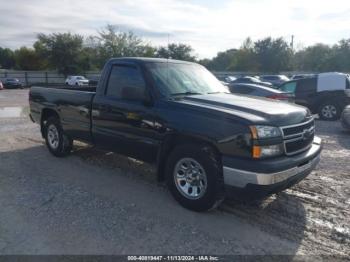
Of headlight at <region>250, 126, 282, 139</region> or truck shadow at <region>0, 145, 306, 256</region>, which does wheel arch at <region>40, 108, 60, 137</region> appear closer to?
truck shadow at <region>0, 145, 306, 256</region>

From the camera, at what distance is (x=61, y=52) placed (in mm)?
43688

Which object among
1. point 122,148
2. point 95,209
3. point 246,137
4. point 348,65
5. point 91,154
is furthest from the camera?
point 348,65

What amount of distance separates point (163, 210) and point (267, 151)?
1583 mm

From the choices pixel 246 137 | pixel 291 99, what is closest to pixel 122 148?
pixel 246 137

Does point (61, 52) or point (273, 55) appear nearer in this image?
point (61, 52)

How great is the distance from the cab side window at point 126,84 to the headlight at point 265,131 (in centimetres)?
174

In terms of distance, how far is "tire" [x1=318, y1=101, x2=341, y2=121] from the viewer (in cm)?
1191

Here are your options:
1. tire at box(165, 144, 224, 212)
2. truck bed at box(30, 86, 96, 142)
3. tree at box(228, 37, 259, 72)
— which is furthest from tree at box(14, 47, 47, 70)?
tire at box(165, 144, 224, 212)

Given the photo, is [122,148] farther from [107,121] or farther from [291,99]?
[291,99]

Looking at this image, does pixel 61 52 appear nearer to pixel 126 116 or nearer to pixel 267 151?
pixel 126 116

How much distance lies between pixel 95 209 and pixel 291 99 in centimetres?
983

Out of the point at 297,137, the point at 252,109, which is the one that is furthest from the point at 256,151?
the point at 297,137

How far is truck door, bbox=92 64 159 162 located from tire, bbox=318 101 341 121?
954cm

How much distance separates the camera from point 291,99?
1202cm
